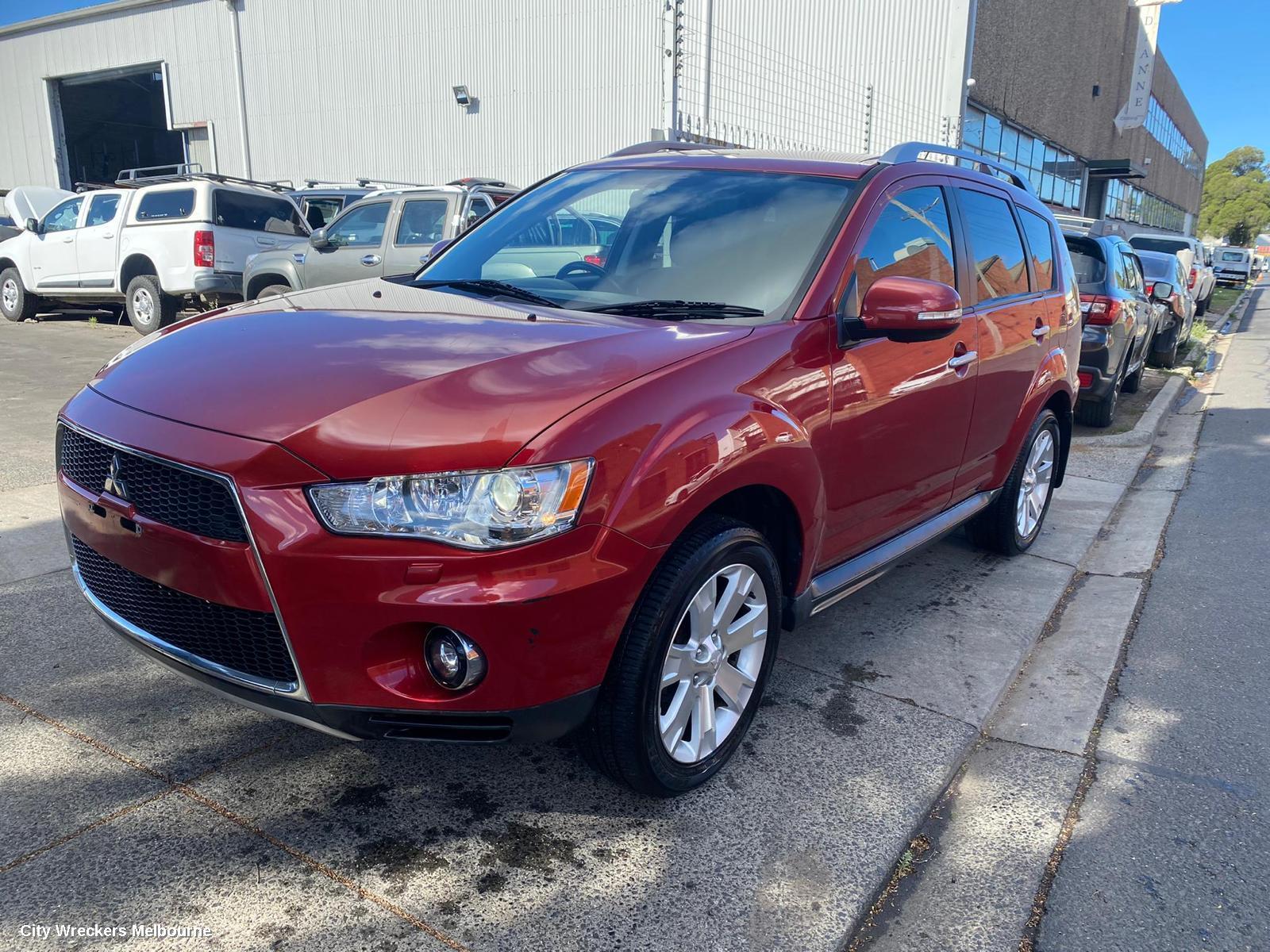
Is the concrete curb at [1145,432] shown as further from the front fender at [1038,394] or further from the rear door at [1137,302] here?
the front fender at [1038,394]

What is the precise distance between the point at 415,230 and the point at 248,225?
314cm

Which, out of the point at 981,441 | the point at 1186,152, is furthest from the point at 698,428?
the point at 1186,152

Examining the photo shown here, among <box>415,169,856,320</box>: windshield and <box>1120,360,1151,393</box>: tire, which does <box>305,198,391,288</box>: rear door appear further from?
<box>1120,360,1151,393</box>: tire

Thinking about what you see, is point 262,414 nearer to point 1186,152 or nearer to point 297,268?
point 297,268

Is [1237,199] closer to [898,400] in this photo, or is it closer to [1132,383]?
[1132,383]

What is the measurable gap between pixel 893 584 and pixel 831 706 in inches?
56.2

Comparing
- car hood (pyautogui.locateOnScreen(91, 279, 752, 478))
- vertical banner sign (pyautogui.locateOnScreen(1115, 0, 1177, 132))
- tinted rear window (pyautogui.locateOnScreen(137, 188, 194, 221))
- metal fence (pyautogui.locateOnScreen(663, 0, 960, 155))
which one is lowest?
car hood (pyautogui.locateOnScreen(91, 279, 752, 478))

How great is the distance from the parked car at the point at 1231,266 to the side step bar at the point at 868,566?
140 ft

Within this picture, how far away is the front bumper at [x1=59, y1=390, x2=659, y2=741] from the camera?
2166mm

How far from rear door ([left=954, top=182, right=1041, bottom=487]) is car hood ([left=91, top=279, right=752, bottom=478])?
1.76m

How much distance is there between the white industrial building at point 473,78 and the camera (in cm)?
1941

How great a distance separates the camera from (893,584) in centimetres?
473

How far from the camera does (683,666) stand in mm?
2672

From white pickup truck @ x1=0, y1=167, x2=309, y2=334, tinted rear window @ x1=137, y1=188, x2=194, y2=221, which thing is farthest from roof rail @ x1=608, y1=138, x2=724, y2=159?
tinted rear window @ x1=137, y1=188, x2=194, y2=221
